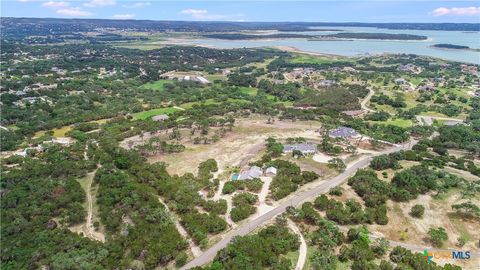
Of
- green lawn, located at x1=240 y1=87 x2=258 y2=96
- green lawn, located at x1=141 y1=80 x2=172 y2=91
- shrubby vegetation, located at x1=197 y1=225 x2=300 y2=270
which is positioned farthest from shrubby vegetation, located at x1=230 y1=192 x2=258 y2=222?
green lawn, located at x1=141 y1=80 x2=172 y2=91

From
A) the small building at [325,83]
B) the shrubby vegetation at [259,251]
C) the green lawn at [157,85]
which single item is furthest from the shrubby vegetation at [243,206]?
the small building at [325,83]

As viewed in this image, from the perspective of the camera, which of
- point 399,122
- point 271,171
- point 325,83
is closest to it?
point 271,171

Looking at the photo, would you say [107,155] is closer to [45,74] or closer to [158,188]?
[158,188]

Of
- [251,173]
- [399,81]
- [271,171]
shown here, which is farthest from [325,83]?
[251,173]

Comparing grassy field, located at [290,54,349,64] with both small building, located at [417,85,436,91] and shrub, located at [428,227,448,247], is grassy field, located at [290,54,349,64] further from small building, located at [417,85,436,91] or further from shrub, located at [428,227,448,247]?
shrub, located at [428,227,448,247]

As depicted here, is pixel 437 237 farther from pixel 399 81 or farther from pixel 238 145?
pixel 399 81

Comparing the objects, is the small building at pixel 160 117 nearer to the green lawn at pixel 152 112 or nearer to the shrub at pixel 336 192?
the green lawn at pixel 152 112
